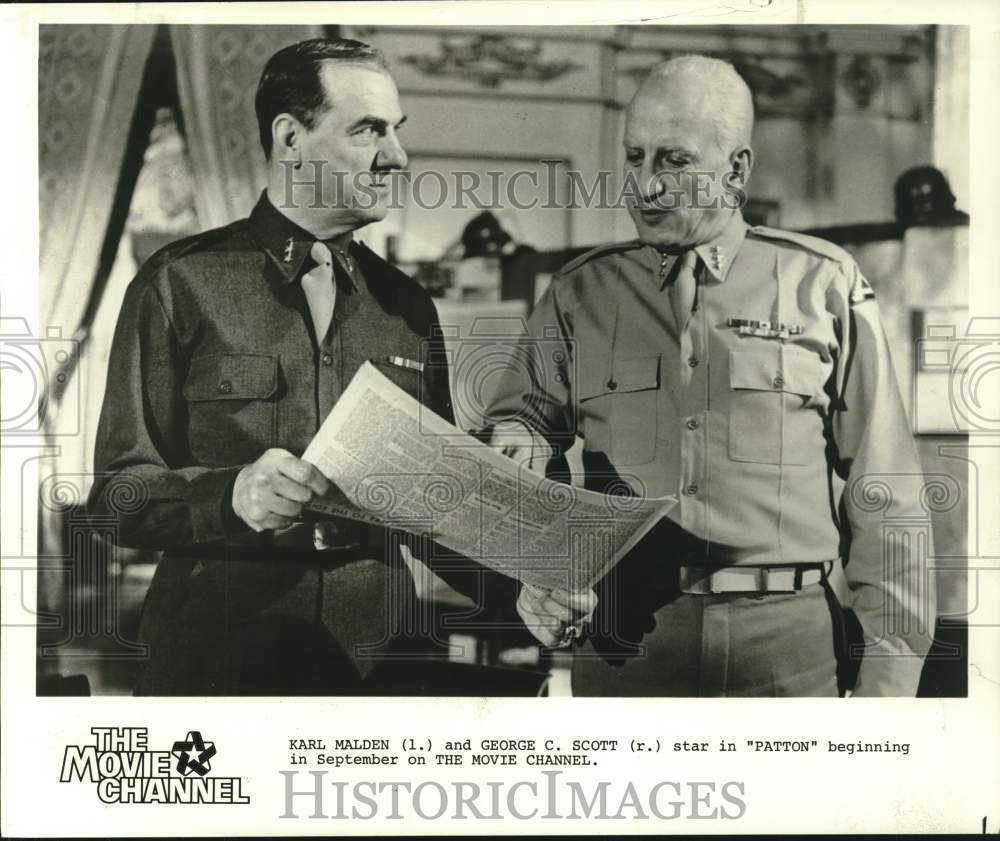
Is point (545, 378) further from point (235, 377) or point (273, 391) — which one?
point (235, 377)

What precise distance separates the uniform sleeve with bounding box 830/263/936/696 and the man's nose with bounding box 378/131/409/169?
1384mm

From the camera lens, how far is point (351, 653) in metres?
3.28

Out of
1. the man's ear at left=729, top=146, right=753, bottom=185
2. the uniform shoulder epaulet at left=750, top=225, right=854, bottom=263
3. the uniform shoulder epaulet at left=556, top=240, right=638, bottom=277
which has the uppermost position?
the man's ear at left=729, top=146, right=753, bottom=185

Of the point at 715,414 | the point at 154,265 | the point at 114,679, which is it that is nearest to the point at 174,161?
the point at 154,265

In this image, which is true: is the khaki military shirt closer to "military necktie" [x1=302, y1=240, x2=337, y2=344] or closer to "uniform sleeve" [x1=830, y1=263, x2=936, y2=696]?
"uniform sleeve" [x1=830, y1=263, x2=936, y2=696]

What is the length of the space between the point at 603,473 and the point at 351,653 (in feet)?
3.09

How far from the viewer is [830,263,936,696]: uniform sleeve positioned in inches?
130

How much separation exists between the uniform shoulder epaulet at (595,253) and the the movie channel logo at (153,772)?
71.3 inches

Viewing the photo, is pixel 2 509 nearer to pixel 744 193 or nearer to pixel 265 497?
pixel 265 497

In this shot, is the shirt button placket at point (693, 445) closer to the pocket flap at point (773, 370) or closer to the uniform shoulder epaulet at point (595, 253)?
the pocket flap at point (773, 370)

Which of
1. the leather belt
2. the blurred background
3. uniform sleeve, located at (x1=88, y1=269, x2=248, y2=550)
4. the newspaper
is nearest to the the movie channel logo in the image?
the blurred background

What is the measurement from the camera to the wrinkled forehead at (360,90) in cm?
329

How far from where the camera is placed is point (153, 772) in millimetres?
3289

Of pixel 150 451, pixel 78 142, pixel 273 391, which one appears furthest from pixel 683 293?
pixel 78 142
